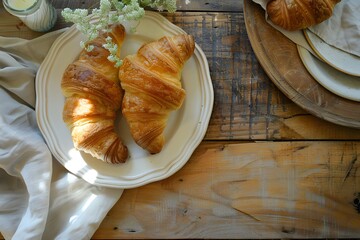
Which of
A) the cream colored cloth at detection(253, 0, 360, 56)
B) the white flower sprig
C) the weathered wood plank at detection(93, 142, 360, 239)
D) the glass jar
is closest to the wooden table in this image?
the weathered wood plank at detection(93, 142, 360, 239)

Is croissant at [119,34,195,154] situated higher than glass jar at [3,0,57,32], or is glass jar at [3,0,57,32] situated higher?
glass jar at [3,0,57,32]

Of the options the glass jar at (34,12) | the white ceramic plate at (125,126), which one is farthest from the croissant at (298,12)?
the glass jar at (34,12)

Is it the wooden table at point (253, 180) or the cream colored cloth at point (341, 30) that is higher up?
the cream colored cloth at point (341, 30)

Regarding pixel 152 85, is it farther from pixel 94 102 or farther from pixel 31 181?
pixel 31 181

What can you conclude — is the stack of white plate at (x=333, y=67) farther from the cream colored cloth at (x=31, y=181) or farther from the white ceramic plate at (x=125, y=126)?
the cream colored cloth at (x=31, y=181)

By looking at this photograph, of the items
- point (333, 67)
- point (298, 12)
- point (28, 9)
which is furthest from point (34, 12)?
point (333, 67)

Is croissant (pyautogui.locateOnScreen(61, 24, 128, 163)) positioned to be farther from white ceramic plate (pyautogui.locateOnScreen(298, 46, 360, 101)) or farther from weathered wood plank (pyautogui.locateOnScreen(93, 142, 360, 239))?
white ceramic plate (pyautogui.locateOnScreen(298, 46, 360, 101))
